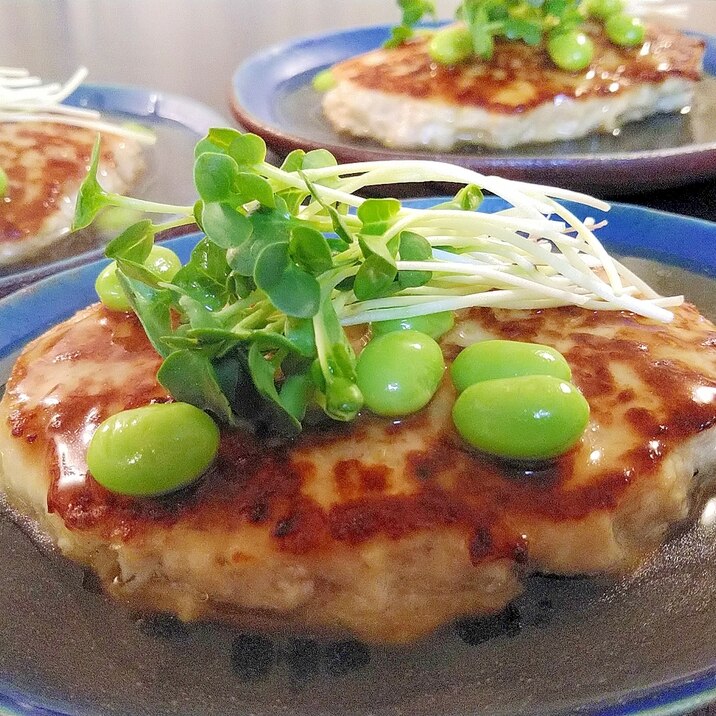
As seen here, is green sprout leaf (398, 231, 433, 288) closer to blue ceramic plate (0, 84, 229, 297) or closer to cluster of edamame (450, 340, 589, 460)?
cluster of edamame (450, 340, 589, 460)

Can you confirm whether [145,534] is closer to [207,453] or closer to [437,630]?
[207,453]

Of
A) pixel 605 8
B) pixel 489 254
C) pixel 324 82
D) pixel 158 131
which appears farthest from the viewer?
pixel 324 82

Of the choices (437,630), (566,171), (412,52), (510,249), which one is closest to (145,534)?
(437,630)

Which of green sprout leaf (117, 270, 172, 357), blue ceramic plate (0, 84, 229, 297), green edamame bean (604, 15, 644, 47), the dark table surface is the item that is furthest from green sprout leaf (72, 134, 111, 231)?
the dark table surface

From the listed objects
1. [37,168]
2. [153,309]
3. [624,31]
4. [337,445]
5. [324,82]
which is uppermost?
[153,309]

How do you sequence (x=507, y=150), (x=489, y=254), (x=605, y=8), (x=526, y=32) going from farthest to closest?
(x=605, y=8)
(x=526, y=32)
(x=507, y=150)
(x=489, y=254)

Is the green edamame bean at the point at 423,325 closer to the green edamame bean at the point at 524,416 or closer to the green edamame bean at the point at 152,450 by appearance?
the green edamame bean at the point at 524,416

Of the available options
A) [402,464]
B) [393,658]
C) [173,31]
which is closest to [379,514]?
[402,464]

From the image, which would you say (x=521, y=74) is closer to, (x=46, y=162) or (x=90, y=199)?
(x=46, y=162)
